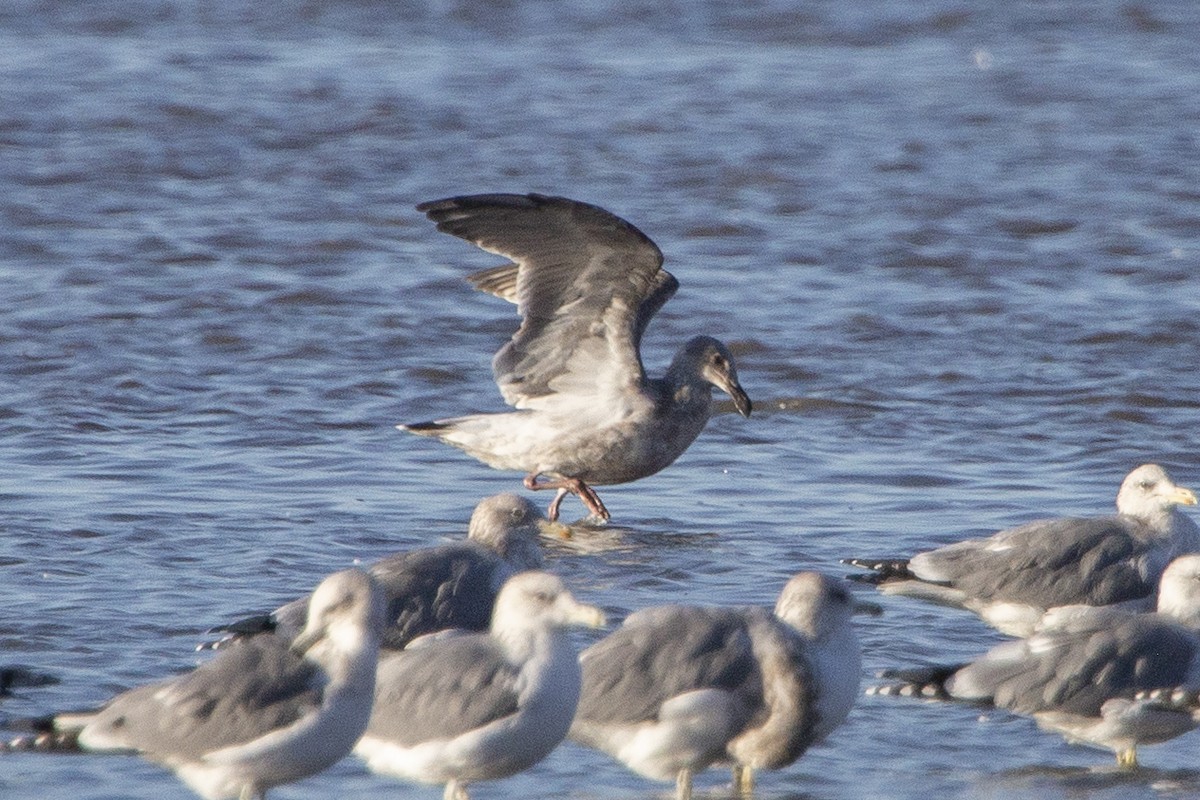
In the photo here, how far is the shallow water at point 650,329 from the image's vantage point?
8.03 meters

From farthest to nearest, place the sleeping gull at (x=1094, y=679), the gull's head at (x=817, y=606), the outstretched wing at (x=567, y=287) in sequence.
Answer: the outstretched wing at (x=567, y=287)
the sleeping gull at (x=1094, y=679)
the gull's head at (x=817, y=606)

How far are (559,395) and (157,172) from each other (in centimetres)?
833

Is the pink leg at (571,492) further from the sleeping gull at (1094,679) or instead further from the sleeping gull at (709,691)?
the sleeping gull at (709,691)

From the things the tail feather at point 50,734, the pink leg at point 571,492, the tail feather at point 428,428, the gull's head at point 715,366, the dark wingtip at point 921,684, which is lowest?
the pink leg at point 571,492

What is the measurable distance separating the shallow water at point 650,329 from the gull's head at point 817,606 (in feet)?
1.85

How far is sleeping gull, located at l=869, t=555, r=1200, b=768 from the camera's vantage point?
6.48 m

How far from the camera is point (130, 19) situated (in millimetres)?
24109

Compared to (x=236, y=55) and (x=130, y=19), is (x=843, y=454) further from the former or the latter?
(x=130, y=19)

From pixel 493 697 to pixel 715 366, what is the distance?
5115 mm

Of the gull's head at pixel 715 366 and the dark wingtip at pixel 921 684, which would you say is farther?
the gull's head at pixel 715 366

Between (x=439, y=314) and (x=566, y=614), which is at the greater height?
(x=566, y=614)

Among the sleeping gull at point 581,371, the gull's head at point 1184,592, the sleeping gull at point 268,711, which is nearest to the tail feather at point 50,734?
the sleeping gull at point 268,711

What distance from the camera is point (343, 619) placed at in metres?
5.39

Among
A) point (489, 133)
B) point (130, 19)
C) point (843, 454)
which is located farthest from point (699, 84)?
point (843, 454)
